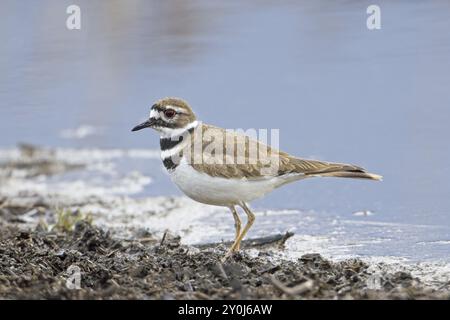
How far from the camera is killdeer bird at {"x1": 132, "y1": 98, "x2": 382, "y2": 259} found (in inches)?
279

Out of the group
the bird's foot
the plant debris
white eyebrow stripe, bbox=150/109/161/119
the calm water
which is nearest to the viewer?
the plant debris

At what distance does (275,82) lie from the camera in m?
12.4

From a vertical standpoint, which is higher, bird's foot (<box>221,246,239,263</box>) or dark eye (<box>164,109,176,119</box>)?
dark eye (<box>164,109,176,119</box>)

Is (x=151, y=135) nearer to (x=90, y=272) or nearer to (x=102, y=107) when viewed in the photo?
(x=102, y=107)

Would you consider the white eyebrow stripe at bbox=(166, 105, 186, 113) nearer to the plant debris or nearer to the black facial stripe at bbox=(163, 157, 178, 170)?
the black facial stripe at bbox=(163, 157, 178, 170)

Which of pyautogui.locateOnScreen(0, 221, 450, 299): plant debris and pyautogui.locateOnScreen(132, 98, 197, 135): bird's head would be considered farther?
pyautogui.locateOnScreen(132, 98, 197, 135): bird's head

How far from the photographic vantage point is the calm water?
948cm

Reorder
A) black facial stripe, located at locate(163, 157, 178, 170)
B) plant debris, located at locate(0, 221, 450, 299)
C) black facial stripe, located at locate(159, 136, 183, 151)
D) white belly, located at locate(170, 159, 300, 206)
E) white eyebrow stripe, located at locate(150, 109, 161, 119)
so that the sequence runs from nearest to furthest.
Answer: plant debris, located at locate(0, 221, 450, 299)
white belly, located at locate(170, 159, 300, 206)
black facial stripe, located at locate(163, 157, 178, 170)
black facial stripe, located at locate(159, 136, 183, 151)
white eyebrow stripe, located at locate(150, 109, 161, 119)

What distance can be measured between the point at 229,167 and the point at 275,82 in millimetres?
5408

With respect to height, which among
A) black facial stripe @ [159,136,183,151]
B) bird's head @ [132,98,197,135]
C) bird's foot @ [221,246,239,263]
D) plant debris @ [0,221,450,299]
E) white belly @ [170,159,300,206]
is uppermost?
bird's head @ [132,98,197,135]

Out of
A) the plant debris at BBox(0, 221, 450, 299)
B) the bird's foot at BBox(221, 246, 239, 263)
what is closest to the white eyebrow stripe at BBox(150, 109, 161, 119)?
the plant debris at BBox(0, 221, 450, 299)

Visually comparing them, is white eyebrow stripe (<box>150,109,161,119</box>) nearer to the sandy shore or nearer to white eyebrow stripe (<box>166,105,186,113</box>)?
white eyebrow stripe (<box>166,105,186,113</box>)

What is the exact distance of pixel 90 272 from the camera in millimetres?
6375

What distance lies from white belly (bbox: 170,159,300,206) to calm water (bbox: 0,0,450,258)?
1214 mm
